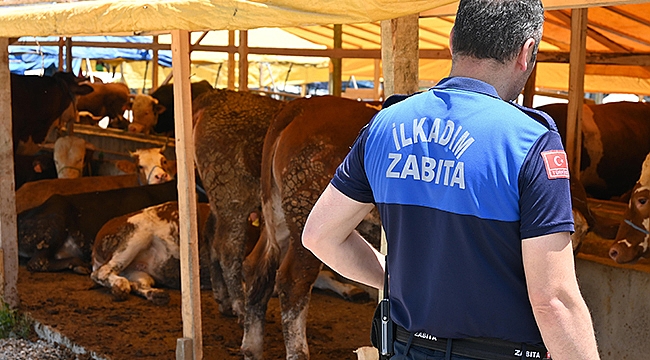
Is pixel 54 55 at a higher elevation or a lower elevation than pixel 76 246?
higher

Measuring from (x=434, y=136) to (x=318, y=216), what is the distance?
0.46 metres

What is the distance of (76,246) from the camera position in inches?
320

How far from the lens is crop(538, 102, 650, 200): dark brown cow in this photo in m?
7.22

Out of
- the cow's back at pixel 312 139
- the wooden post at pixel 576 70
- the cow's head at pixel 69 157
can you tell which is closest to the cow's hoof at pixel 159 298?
the cow's back at pixel 312 139

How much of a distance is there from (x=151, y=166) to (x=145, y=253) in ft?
5.99

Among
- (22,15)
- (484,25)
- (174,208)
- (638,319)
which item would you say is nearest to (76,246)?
(174,208)

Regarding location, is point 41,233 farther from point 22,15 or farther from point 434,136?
point 434,136

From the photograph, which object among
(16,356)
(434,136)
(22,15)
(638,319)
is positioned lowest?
(16,356)

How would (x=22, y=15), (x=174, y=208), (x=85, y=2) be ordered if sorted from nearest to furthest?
(x=85, y=2), (x=22, y=15), (x=174, y=208)

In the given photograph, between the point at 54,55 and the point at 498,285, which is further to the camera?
the point at 54,55

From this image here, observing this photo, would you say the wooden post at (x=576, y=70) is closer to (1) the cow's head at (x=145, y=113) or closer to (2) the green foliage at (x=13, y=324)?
(2) the green foliage at (x=13, y=324)

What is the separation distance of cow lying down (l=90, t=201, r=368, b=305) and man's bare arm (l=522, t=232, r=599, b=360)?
5170mm

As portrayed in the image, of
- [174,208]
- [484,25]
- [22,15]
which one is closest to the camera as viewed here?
[484,25]

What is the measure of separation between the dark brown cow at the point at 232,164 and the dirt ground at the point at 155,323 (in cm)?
40
